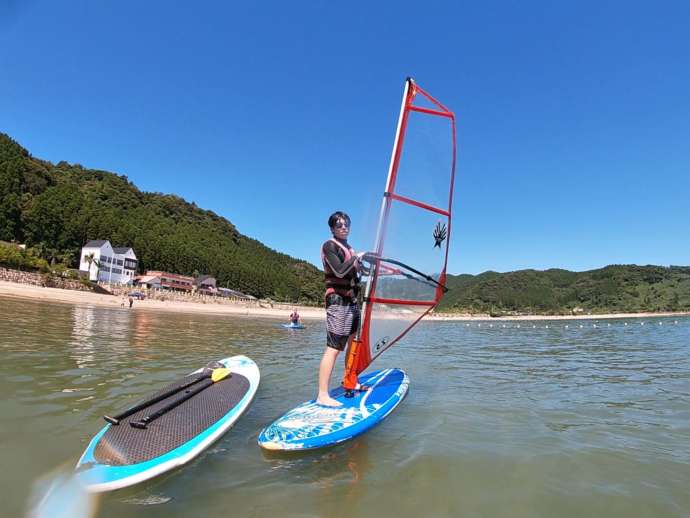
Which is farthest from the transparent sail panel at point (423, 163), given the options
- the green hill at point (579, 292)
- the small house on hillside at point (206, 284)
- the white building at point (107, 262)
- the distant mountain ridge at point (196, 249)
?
the green hill at point (579, 292)

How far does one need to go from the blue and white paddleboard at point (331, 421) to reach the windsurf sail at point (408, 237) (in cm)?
38

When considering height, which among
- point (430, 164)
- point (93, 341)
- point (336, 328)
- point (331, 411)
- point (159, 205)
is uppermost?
point (159, 205)

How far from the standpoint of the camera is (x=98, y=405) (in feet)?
15.8

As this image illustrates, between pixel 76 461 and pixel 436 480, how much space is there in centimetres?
282

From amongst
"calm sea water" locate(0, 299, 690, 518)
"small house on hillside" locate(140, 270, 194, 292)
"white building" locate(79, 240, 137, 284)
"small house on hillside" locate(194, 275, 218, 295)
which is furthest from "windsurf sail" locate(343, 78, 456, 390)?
"small house on hillside" locate(194, 275, 218, 295)

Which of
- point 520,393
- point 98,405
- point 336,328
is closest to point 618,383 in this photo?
point 520,393

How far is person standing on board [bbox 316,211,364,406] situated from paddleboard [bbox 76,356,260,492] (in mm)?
1034

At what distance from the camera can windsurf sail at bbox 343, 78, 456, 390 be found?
5211 mm

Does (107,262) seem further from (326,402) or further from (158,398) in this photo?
(326,402)

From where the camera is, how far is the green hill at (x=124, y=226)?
71.6 meters

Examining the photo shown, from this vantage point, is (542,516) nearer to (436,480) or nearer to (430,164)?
(436,480)

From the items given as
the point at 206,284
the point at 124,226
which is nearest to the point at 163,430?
the point at 206,284

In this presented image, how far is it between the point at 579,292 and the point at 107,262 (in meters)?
155

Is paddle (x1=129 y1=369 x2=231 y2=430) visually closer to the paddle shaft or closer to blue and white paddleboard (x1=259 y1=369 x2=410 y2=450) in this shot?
the paddle shaft
